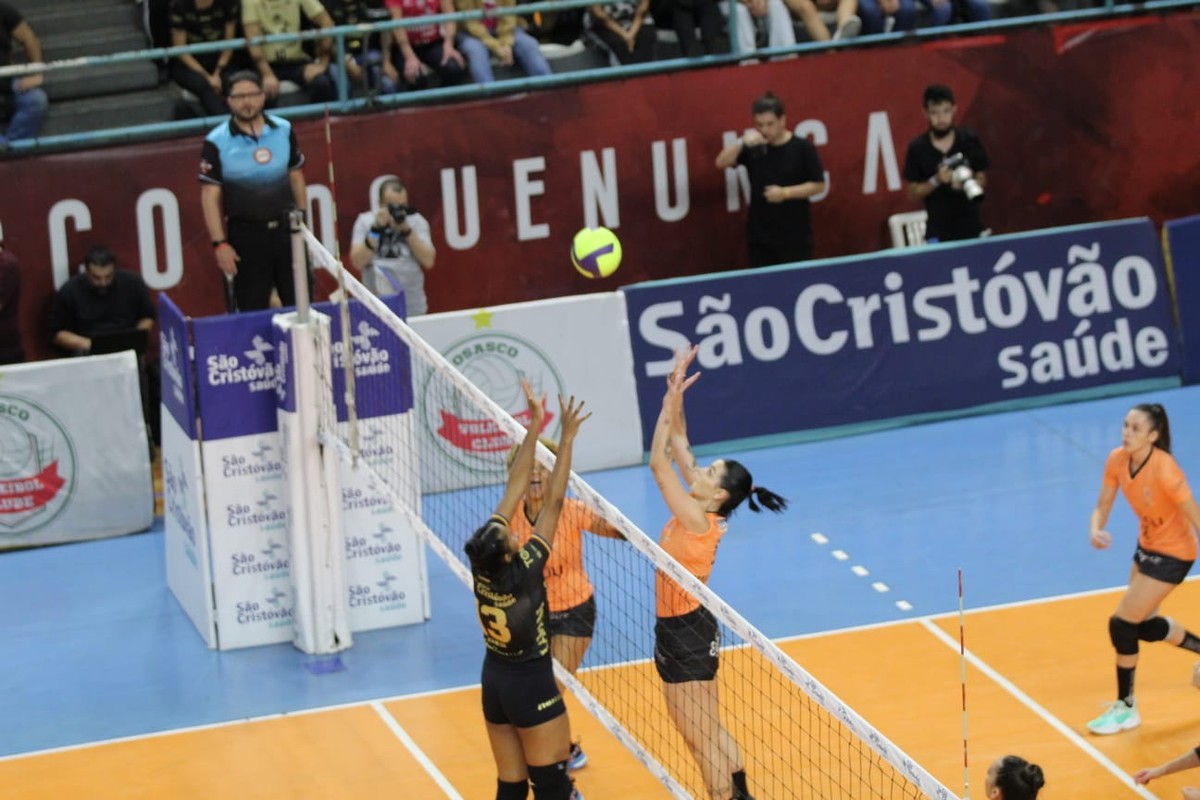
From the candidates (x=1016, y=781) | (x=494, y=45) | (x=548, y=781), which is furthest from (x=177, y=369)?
(x=1016, y=781)

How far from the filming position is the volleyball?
13836mm

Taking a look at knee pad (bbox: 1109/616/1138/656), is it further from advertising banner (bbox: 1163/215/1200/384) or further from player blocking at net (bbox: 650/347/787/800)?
advertising banner (bbox: 1163/215/1200/384)

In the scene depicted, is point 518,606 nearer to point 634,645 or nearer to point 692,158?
point 634,645

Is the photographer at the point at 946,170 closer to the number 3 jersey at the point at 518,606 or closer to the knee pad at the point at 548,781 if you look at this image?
the number 3 jersey at the point at 518,606

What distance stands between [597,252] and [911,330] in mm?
4651

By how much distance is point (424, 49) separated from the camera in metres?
18.1

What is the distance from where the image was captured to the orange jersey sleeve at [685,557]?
10086mm

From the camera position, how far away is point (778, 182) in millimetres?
17781

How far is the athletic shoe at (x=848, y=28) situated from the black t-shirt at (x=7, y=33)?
7.64 metres

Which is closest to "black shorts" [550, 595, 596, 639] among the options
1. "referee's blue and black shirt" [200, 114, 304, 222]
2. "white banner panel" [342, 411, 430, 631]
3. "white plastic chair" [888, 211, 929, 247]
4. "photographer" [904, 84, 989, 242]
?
"white banner panel" [342, 411, 430, 631]

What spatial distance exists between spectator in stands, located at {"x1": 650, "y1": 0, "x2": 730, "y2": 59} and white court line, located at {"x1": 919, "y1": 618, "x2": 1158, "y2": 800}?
739cm

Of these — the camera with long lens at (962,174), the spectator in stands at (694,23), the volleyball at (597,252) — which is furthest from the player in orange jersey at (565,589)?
the spectator in stands at (694,23)

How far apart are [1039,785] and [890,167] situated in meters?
11.6

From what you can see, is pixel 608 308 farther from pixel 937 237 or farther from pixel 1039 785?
pixel 1039 785
